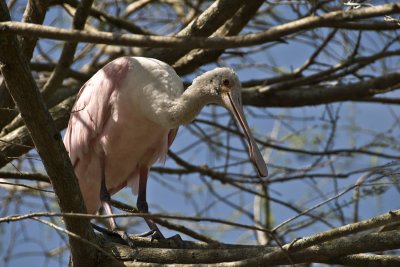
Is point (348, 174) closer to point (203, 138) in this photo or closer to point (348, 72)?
point (348, 72)

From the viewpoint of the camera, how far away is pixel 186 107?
535 centimetres

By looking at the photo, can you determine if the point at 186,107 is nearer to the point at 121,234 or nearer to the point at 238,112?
the point at 238,112

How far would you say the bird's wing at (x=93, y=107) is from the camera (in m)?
5.89

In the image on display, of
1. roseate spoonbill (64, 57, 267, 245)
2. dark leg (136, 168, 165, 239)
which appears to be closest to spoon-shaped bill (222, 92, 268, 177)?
roseate spoonbill (64, 57, 267, 245)

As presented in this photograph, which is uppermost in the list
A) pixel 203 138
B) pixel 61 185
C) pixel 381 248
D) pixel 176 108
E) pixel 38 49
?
pixel 38 49

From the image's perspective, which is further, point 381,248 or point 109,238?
point 109,238

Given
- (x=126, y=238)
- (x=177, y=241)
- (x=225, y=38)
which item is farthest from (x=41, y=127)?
(x=177, y=241)

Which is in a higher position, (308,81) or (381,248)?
(308,81)

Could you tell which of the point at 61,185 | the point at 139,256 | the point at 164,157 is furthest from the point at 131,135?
the point at 61,185

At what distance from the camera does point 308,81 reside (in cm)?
698

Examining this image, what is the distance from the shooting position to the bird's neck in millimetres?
5359

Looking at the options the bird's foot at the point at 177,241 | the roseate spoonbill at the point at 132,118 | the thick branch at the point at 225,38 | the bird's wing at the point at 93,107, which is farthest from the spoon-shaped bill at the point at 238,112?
the thick branch at the point at 225,38

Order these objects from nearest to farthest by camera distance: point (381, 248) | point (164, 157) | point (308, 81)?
point (381, 248) → point (164, 157) → point (308, 81)

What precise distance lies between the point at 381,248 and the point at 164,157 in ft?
8.70
